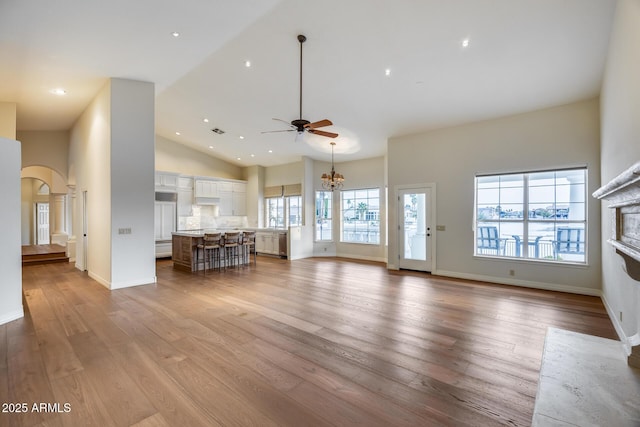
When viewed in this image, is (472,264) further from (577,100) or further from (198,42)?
(198,42)

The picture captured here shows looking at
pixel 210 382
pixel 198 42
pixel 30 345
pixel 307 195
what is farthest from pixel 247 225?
pixel 210 382

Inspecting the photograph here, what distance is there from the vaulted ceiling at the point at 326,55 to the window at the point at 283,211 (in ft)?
12.8

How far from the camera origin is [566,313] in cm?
384

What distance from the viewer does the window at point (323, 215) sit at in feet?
30.5

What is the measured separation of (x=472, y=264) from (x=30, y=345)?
6.67 metres

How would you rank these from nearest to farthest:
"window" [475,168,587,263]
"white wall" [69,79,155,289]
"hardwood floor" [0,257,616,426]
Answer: "hardwood floor" [0,257,616,426] < "window" [475,168,587,263] < "white wall" [69,79,155,289]

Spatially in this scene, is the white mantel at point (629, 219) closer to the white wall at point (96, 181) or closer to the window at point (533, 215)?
the window at point (533, 215)

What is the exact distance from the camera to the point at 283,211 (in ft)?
33.3

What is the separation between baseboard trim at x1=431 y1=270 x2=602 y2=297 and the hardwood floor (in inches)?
9.6

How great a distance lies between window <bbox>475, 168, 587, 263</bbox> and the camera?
16.1ft

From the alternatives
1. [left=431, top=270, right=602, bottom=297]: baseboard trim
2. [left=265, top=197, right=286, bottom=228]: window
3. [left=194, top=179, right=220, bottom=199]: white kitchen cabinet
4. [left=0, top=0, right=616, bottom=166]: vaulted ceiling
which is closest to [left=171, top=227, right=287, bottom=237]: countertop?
[left=265, top=197, right=286, bottom=228]: window

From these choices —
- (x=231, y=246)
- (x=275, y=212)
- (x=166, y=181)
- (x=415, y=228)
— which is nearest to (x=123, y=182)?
(x=231, y=246)

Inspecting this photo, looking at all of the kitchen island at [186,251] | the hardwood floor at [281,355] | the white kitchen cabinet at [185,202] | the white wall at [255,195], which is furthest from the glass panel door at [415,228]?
the white kitchen cabinet at [185,202]

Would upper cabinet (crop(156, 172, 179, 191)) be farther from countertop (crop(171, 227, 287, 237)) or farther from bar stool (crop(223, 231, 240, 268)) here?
bar stool (crop(223, 231, 240, 268))
